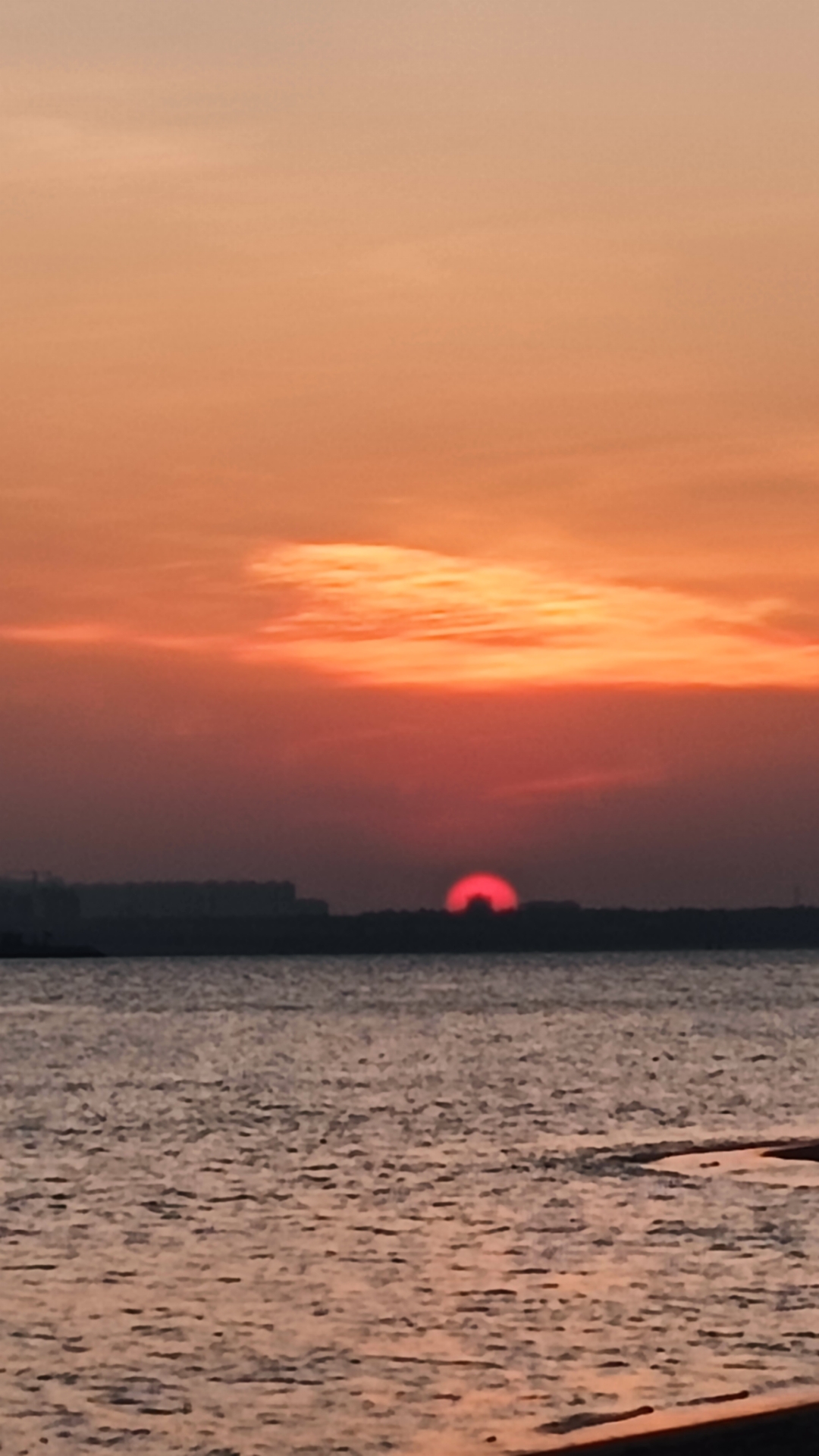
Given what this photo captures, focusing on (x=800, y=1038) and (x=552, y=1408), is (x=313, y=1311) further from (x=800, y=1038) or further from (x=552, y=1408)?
(x=800, y=1038)

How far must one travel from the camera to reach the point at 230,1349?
1476 inches

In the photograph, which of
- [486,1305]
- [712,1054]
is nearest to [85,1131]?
[486,1305]

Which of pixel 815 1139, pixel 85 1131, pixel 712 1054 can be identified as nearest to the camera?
pixel 815 1139

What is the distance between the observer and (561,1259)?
A: 155ft

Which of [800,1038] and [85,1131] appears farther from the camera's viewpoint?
[800,1038]

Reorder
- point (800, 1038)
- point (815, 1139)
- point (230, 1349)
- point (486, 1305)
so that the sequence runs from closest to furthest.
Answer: point (230, 1349)
point (486, 1305)
point (815, 1139)
point (800, 1038)

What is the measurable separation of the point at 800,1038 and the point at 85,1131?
93922 millimetres

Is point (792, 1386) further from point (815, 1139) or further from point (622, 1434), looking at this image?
point (815, 1139)

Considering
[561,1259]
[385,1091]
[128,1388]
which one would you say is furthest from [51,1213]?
[385,1091]

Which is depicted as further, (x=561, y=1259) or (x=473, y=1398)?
(x=561, y=1259)

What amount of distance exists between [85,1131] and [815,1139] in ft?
91.7

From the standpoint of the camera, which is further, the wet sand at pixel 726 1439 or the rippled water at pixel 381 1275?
the rippled water at pixel 381 1275

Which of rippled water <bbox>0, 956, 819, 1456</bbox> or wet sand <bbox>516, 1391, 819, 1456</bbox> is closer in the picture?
wet sand <bbox>516, 1391, 819, 1456</bbox>

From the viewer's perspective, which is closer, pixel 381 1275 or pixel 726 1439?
pixel 726 1439
